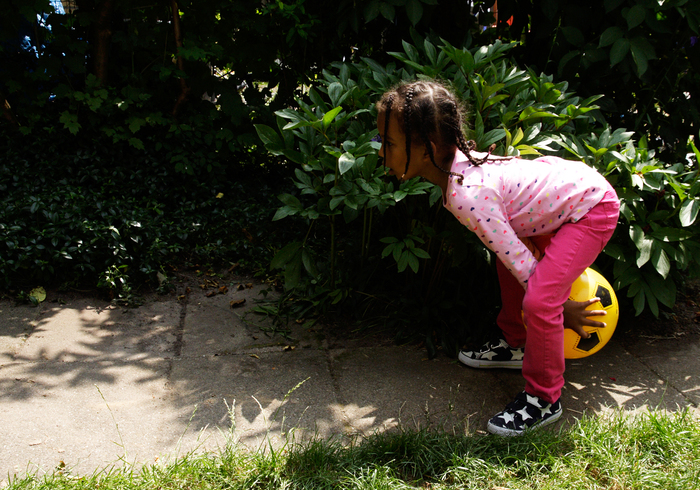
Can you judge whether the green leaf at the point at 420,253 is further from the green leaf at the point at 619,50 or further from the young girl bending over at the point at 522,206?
the green leaf at the point at 619,50

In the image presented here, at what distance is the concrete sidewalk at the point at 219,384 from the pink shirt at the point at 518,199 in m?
0.83

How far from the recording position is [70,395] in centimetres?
279

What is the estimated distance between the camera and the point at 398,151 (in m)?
2.44

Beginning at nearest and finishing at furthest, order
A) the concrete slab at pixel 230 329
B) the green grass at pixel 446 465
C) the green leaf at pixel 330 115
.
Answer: the green grass at pixel 446 465 → the green leaf at pixel 330 115 → the concrete slab at pixel 230 329

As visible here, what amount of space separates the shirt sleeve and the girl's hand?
16.0 inches

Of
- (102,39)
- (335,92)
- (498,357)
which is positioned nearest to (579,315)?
(498,357)

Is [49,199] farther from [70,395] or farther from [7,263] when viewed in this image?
[70,395]

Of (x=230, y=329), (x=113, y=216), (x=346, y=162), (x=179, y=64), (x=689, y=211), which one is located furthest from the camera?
(x=179, y=64)

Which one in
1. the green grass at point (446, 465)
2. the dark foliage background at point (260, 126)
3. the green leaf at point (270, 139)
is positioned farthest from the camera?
the dark foliage background at point (260, 126)

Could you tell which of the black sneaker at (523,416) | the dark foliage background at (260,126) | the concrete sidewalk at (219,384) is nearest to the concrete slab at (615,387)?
the concrete sidewalk at (219,384)

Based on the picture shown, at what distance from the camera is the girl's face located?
95.1 inches

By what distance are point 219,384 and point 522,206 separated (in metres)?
1.72

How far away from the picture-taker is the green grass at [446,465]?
7.26 feet

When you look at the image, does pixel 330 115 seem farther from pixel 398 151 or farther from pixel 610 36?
pixel 610 36
